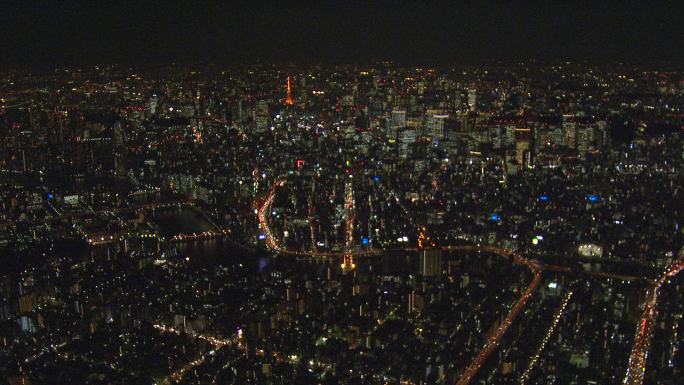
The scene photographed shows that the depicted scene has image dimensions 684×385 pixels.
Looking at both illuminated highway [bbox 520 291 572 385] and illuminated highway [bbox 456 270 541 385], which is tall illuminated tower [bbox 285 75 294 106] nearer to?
illuminated highway [bbox 456 270 541 385]

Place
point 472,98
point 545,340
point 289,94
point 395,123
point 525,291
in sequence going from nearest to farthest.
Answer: point 545,340 < point 525,291 < point 395,123 < point 472,98 < point 289,94

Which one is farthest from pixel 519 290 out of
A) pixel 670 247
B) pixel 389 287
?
pixel 670 247

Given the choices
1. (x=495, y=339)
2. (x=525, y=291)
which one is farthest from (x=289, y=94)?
(x=495, y=339)

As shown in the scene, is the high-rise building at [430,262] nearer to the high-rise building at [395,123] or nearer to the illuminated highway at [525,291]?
the illuminated highway at [525,291]

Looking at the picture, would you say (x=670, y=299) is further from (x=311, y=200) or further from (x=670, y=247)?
(x=311, y=200)

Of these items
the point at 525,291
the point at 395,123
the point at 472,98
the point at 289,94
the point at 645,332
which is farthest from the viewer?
the point at 289,94

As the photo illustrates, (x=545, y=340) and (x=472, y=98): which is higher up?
(x=472, y=98)

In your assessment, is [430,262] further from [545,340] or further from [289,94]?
[289,94]

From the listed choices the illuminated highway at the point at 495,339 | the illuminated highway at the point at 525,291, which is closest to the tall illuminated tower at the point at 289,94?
the illuminated highway at the point at 525,291

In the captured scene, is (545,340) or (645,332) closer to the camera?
(545,340)
